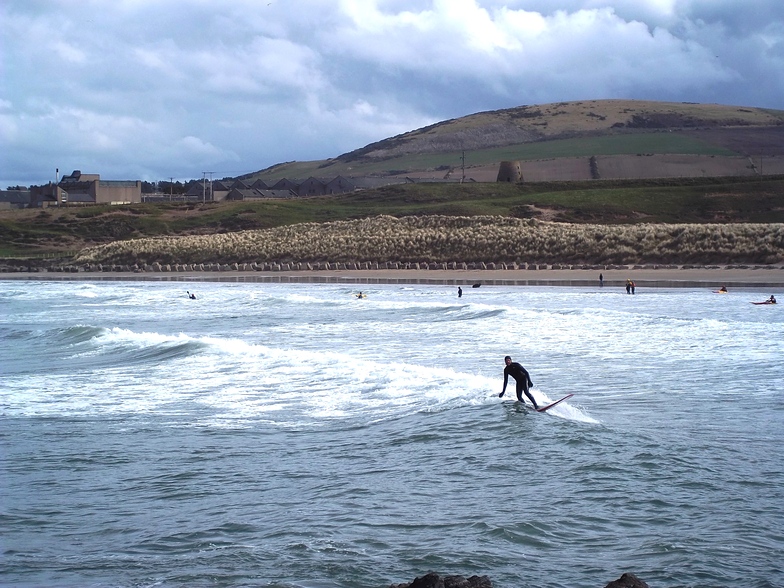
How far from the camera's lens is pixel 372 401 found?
16.3 m

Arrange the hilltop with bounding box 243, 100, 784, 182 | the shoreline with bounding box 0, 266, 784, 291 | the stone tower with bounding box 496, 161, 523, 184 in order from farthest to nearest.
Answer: the hilltop with bounding box 243, 100, 784, 182 < the stone tower with bounding box 496, 161, 523, 184 < the shoreline with bounding box 0, 266, 784, 291

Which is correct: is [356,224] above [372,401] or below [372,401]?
above

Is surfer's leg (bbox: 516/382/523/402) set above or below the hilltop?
below

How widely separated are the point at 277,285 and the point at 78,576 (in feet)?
141

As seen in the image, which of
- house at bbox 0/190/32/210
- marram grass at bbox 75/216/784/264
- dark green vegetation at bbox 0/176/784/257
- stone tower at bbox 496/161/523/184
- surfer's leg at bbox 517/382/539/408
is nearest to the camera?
surfer's leg at bbox 517/382/539/408

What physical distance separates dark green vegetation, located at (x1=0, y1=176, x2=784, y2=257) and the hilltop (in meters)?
20.2

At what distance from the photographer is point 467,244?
6191cm

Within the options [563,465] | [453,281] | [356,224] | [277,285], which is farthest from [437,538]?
[356,224]

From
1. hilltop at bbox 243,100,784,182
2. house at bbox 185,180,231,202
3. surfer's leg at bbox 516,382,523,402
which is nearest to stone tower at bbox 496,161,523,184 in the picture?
hilltop at bbox 243,100,784,182

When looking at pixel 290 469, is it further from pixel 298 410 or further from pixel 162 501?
pixel 298 410

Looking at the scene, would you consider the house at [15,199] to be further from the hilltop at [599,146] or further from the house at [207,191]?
the hilltop at [599,146]

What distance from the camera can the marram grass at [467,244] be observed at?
51969mm

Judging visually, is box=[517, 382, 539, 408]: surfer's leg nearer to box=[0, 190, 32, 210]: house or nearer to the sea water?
the sea water

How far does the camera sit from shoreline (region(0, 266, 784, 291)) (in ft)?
136
